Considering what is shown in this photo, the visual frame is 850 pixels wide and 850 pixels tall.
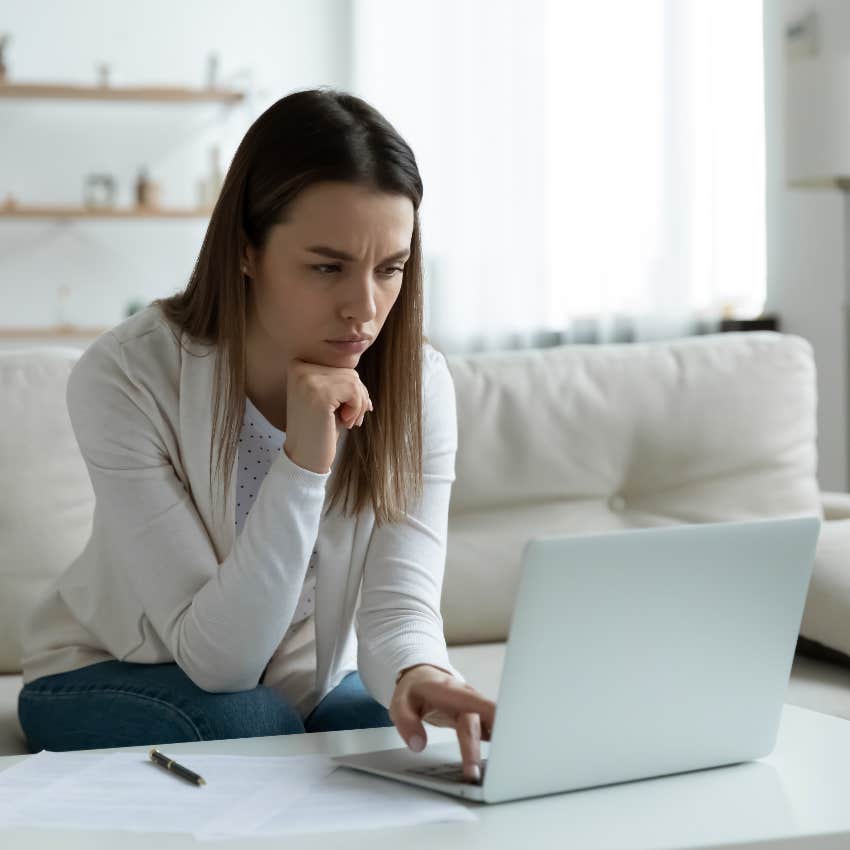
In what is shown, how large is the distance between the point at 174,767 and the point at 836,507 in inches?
57.4

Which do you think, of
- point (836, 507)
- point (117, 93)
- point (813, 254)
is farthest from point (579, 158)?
point (836, 507)

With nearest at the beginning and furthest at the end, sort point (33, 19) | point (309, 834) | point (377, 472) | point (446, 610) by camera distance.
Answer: point (309, 834)
point (377, 472)
point (446, 610)
point (33, 19)

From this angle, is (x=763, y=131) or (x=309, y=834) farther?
(x=763, y=131)

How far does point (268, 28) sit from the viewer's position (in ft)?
15.6

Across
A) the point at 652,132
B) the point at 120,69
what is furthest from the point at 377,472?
the point at 120,69

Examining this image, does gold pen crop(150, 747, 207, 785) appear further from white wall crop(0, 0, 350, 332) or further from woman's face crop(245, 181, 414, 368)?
white wall crop(0, 0, 350, 332)

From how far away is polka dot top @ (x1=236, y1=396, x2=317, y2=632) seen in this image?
1383 millimetres

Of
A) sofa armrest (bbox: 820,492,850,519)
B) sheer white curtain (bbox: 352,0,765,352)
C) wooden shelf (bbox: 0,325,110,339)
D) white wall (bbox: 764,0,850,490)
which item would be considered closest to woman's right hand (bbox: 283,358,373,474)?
sofa armrest (bbox: 820,492,850,519)

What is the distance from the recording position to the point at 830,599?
1744 millimetres

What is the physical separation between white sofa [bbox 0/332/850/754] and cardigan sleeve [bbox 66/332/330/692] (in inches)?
19.4

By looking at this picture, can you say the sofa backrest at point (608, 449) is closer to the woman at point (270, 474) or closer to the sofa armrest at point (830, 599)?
the sofa armrest at point (830, 599)

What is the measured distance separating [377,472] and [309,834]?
0.57 meters

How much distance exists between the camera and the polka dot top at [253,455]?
1.38 meters

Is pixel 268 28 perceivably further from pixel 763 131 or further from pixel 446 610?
pixel 446 610
